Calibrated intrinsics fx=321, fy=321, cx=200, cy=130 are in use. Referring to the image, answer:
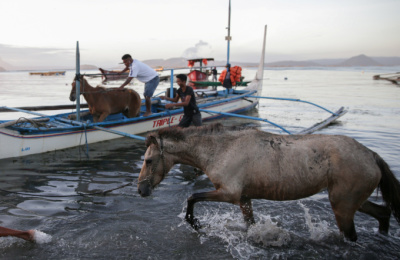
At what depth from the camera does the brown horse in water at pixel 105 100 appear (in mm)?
9788

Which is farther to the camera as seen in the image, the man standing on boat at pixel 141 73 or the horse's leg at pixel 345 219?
the man standing on boat at pixel 141 73

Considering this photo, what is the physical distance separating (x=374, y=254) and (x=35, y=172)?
277 inches

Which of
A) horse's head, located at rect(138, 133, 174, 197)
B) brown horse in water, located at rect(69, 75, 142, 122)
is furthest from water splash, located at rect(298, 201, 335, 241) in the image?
brown horse in water, located at rect(69, 75, 142, 122)

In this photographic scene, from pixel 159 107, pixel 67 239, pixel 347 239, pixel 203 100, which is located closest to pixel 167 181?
pixel 67 239

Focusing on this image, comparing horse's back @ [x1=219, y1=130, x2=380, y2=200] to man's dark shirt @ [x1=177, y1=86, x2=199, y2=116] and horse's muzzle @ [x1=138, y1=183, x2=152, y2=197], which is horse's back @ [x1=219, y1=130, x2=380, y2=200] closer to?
horse's muzzle @ [x1=138, y1=183, x2=152, y2=197]

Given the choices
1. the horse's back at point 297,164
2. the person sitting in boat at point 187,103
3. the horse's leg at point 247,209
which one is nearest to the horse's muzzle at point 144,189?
the horse's back at point 297,164

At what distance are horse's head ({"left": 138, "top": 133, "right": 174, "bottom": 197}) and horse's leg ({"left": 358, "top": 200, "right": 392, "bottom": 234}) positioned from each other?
279cm

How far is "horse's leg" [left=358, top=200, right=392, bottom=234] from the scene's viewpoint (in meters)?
4.44

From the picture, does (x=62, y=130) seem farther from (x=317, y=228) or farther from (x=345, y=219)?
(x=345, y=219)

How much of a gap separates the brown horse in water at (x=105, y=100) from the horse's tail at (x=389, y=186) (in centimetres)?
794

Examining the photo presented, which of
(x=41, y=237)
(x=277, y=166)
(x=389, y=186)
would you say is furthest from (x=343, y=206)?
(x=41, y=237)

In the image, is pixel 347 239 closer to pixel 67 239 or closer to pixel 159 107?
pixel 67 239

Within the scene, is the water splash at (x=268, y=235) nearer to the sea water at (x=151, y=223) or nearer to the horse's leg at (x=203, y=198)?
the sea water at (x=151, y=223)

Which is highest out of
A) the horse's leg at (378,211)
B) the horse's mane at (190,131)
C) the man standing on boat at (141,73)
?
the man standing on boat at (141,73)
